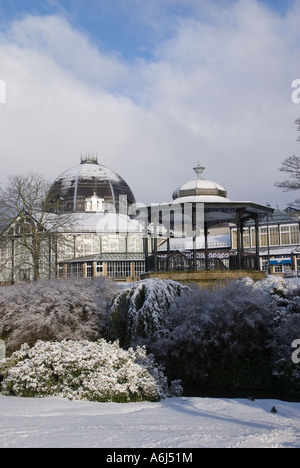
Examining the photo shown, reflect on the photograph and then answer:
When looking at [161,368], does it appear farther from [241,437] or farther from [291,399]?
[241,437]

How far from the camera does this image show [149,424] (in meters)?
9.34

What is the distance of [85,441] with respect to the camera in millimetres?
7727

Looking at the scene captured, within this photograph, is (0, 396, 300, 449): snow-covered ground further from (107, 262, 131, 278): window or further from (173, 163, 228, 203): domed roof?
(107, 262, 131, 278): window

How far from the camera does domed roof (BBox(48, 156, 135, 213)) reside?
77.1 meters

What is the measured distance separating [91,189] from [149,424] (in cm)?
7106

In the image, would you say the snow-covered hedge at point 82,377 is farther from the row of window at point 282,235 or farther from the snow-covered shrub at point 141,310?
the row of window at point 282,235

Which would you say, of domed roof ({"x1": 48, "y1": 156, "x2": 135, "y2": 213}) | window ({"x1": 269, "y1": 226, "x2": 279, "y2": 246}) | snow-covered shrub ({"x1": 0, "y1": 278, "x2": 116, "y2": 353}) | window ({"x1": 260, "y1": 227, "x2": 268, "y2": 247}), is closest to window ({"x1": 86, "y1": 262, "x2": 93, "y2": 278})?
domed roof ({"x1": 48, "y1": 156, "x2": 135, "y2": 213})

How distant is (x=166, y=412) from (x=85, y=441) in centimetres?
362

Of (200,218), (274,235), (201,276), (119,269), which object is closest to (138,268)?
(119,269)

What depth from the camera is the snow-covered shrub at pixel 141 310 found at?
16938mm

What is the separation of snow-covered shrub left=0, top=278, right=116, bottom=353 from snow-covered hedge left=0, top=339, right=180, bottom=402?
4.63 m

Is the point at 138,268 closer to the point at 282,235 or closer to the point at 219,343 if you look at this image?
the point at 282,235

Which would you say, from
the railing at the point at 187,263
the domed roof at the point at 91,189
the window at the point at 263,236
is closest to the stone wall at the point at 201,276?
the railing at the point at 187,263
